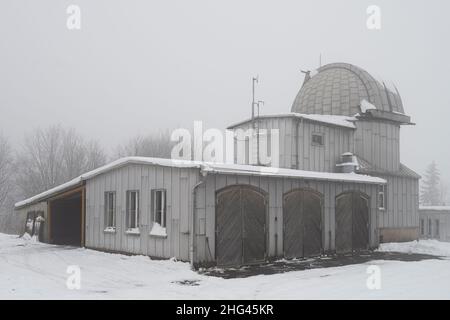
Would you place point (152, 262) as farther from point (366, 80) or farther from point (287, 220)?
point (366, 80)

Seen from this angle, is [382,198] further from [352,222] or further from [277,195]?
[277,195]

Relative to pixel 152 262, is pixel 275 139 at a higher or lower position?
higher

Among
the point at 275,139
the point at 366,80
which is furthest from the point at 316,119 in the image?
the point at 366,80

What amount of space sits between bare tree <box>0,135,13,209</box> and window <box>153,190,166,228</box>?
4459 centimetres

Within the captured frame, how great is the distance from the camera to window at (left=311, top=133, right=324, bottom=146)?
23506 mm

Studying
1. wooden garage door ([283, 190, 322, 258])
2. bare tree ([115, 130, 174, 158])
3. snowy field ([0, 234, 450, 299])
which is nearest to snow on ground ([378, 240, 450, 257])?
snowy field ([0, 234, 450, 299])

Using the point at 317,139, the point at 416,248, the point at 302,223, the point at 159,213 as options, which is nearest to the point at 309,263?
the point at 302,223

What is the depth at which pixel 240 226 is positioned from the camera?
16.4 m

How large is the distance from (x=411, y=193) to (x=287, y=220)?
12.2 m

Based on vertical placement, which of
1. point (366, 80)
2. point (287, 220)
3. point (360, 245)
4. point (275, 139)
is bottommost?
point (360, 245)

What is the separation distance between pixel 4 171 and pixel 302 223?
47942 mm

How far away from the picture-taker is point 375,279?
13.2 m

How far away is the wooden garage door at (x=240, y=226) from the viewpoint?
15836mm

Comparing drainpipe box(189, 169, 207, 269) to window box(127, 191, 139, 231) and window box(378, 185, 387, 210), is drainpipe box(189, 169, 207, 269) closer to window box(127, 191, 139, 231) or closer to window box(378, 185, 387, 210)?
window box(127, 191, 139, 231)
